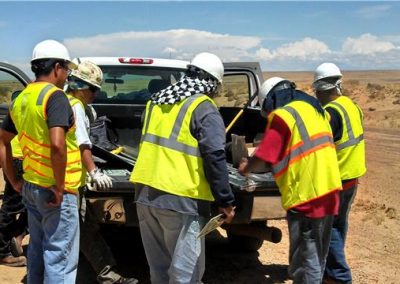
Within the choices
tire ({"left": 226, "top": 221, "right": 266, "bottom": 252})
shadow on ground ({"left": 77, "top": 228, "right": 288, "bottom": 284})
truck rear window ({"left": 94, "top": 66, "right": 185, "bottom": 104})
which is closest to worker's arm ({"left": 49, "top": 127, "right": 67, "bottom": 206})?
shadow on ground ({"left": 77, "top": 228, "right": 288, "bottom": 284})

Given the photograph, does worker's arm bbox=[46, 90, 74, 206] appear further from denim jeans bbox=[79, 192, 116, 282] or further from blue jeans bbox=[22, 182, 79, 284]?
denim jeans bbox=[79, 192, 116, 282]

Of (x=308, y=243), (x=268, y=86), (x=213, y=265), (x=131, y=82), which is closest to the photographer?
(x=308, y=243)

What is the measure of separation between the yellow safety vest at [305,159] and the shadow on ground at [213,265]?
1845mm

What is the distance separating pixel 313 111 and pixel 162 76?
10.3 feet

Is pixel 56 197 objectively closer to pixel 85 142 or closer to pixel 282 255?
pixel 85 142

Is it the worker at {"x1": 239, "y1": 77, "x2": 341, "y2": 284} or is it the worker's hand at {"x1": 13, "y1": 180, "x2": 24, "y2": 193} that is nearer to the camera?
the worker at {"x1": 239, "y1": 77, "x2": 341, "y2": 284}

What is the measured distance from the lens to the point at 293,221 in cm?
368

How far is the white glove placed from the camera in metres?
4.12

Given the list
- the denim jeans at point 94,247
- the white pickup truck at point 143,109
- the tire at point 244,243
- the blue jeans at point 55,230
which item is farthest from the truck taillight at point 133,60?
the blue jeans at point 55,230

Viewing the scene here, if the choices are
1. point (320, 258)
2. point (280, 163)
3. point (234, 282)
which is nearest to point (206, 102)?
point (280, 163)

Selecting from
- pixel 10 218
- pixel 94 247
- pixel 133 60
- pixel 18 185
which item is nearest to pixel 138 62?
pixel 133 60

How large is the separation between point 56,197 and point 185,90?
0.99 meters

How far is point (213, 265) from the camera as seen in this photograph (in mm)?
5680

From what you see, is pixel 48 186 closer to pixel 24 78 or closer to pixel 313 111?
pixel 313 111
